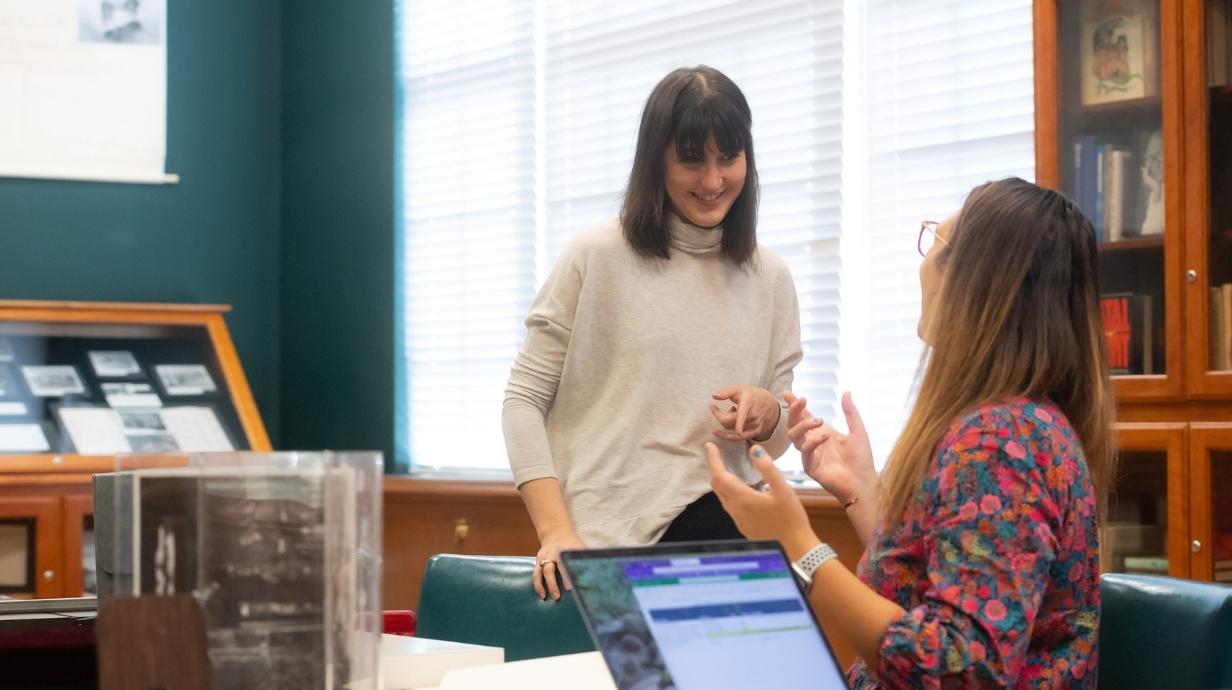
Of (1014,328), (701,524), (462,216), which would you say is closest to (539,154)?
(462,216)

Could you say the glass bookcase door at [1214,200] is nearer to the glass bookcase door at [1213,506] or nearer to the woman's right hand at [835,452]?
the glass bookcase door at [1213,506]

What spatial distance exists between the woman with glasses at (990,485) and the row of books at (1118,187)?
125cm

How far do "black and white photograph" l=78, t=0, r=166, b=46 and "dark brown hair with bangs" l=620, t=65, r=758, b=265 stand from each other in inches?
120

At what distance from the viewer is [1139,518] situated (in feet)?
8.69

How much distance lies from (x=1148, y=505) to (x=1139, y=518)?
3 centimetres

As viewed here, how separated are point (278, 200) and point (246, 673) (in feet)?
14.3

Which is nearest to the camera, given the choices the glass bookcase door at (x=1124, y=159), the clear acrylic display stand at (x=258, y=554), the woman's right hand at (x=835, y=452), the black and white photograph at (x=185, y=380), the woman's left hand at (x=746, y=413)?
the clear acrylic display stand at (x=258, y=554)

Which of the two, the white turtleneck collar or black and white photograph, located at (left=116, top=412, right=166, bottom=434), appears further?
black and white photograph, located at (left=116, top=412, right=166, bottom=434)

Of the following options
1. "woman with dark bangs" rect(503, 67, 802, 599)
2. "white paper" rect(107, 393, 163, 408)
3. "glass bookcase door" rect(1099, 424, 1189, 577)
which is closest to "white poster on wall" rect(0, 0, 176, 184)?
"white paper" rect(107, 393, 163, 408)

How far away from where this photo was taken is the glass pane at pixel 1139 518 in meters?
2.61

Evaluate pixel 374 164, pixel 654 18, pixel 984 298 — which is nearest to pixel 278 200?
pixel 374 164

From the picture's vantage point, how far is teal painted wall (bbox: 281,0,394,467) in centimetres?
482

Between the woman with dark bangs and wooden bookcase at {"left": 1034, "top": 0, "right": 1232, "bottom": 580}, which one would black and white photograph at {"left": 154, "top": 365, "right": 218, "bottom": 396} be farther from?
wooden bookcase at {"left": 1034, "top": 0, "right": 1232, "bottom": 580}

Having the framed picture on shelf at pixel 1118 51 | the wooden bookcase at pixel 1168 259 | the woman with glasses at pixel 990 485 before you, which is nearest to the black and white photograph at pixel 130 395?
the wooden bookcase at pixel 1168 259
